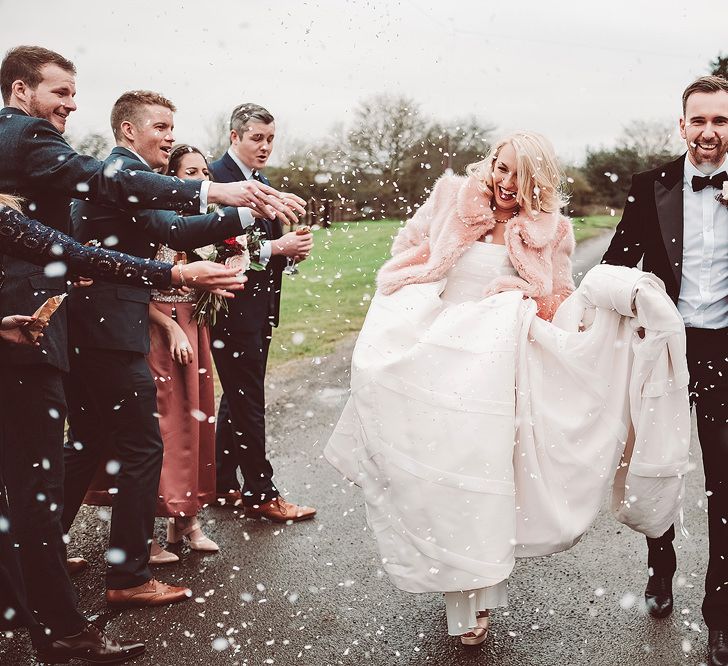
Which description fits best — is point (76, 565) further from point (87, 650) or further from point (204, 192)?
point (204, 192)

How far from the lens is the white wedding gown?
3.38 m

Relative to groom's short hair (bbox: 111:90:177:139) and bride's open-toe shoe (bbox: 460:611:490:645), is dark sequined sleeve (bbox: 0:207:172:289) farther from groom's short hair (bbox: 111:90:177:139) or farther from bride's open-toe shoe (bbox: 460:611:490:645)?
bride's open-toe shoe (bbox: 460:611:490:645)

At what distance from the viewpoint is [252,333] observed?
16.9ft

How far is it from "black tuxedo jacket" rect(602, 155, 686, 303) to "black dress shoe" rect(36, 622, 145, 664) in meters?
2.98

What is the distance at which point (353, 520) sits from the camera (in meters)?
5.02

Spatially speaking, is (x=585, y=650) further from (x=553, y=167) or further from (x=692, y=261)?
(x=553, y=167)

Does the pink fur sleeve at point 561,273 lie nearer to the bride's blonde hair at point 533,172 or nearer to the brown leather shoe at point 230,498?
the bride's blonde hair at point 533,172

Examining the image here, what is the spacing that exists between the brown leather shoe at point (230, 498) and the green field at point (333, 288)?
3189mm

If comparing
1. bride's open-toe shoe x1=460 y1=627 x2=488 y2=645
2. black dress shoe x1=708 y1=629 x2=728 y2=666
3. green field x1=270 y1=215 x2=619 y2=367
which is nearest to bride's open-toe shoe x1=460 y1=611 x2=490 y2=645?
bride's open-toe shoe x1=460 y1=627 x2=488 y2=645

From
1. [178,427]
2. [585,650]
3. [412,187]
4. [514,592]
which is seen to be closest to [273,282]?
[178,427]

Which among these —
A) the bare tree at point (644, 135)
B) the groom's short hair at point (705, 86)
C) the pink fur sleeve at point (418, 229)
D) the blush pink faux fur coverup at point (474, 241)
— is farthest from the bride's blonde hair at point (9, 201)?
the bare tree at point (644, 135)

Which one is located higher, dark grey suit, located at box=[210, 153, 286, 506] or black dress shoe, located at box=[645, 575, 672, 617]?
dark grey suit, located at box=[210, 153, 286, 506]

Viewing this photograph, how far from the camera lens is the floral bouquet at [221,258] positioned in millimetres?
4773

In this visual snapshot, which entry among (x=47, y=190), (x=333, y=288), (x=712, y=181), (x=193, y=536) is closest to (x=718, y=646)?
(x=712, y=181)
